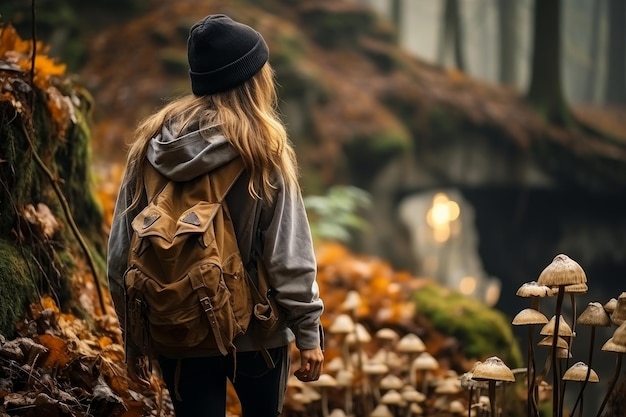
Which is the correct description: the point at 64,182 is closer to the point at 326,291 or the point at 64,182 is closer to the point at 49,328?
the point at 49,328

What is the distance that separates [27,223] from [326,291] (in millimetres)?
4263

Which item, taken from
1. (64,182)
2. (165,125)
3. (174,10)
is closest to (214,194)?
(165,125)

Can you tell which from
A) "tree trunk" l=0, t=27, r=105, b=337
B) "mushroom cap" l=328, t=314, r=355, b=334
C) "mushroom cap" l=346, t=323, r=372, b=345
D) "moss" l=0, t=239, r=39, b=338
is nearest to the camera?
"moss" l=0, t=239, r=39, b=338

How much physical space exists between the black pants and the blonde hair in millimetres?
641

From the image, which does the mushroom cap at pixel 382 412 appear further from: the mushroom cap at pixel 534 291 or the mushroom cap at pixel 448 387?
the mushroom cap at pixel 534 291

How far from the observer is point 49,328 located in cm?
418

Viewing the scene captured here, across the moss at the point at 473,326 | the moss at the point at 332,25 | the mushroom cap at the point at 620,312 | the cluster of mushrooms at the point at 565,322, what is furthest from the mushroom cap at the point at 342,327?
the moss at the point at 332,25

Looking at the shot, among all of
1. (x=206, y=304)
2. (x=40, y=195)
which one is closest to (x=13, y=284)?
(x=40, y=195)

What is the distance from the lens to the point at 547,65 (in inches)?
679

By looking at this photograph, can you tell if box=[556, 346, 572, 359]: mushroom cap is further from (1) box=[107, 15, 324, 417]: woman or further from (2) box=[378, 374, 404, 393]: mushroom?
(2) box=[378, 374, 404, 393]: mushroom

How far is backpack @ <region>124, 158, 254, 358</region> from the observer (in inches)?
A: 110

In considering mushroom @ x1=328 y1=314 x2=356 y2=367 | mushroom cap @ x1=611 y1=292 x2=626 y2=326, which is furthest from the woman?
mushroom @ x1=328 y1=314 x2=356 y2=367

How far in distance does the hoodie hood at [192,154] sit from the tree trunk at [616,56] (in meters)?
23.4

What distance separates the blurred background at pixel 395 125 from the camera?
43.3ft
